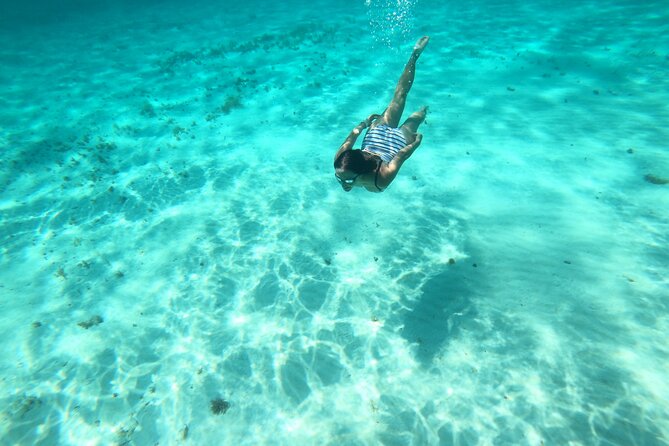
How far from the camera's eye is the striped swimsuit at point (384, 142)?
264 inches

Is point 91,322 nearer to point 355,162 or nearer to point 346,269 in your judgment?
point 346,269

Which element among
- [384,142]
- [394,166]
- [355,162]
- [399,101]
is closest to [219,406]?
[355,162]

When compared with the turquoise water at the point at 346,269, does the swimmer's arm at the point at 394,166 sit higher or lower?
higher

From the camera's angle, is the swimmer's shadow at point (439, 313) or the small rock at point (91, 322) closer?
the swimmer's shadow at point (439, 313)

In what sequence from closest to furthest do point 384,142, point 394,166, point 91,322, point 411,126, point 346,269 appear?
1. point 394,166
2. point 384,142
3. point 91,322
4. point 346,269
5. point 411,126

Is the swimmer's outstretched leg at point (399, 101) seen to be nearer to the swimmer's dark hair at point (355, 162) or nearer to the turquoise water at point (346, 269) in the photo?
the turquoise water at point (346, 269)

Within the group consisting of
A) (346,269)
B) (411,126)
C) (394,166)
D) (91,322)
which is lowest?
(346,269)

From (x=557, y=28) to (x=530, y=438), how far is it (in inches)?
1133

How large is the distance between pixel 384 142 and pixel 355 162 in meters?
1.82

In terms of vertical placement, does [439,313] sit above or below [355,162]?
below

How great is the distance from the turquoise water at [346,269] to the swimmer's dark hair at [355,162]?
3.60 metres

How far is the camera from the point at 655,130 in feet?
37.8

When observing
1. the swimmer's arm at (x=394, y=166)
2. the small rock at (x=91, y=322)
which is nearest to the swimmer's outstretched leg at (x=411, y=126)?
the swimmer's arm at (x=394, y=166)

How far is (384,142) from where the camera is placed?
22.8 ft
